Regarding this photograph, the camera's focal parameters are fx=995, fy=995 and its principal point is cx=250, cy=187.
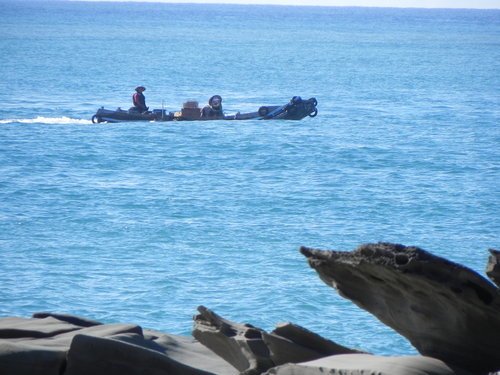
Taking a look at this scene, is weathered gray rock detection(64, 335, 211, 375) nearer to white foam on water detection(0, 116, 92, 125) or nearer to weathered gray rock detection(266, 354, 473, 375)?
weathered gray rock detection(266, 354, 473, 375)

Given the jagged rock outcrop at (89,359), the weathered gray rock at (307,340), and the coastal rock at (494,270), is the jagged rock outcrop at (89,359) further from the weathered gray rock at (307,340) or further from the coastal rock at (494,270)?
the coastal rock at (494,270)

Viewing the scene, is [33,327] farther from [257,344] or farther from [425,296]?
[425,296]

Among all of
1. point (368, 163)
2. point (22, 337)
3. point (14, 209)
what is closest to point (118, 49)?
point (368, 163)

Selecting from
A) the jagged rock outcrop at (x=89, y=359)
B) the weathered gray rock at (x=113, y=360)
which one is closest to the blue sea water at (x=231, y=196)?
the jagged rock outcrop at (x=89, y=359)

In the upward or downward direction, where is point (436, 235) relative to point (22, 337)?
downward

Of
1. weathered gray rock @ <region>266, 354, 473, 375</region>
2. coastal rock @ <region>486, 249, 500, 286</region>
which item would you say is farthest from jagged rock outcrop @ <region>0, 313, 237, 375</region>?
Result: coastal rock @ <region>486, 249, 500, 286</region>

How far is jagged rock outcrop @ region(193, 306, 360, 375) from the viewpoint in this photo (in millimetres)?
5859

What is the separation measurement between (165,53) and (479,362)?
10366cm

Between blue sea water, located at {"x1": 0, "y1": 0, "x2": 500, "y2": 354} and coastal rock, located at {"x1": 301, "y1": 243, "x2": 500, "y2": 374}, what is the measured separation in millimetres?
8067

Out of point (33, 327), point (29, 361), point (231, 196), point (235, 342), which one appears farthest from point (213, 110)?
point (29, 361)

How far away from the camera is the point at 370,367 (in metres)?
4.90

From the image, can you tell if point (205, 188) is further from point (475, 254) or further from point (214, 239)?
point (475, 254)

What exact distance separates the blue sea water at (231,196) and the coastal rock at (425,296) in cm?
807

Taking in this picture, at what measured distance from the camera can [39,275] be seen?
1766 centimetres
